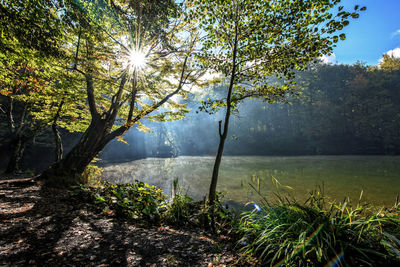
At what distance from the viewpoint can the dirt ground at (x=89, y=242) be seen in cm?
225

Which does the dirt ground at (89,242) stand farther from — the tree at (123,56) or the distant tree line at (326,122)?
the distant tree line at (326,122)

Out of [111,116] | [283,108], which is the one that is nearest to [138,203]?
[111,116]

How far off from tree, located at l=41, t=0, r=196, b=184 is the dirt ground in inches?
140

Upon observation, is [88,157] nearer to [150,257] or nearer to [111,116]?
[111,116]

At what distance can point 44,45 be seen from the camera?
543cm

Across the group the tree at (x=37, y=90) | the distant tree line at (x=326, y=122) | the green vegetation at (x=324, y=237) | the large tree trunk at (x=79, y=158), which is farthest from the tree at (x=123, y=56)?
the distant tree line at (x=326, y=122)

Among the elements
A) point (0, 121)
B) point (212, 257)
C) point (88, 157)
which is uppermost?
point (0, 121)

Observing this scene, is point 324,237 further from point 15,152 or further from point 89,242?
point 15,152

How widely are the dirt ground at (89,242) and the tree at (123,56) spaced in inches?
140

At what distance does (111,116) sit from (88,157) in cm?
209

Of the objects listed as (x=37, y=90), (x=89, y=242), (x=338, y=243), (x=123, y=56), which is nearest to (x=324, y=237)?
(x=338, y=243)

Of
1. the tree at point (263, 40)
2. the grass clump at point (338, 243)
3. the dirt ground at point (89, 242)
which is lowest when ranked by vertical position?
the dirt ground at point (89, 242)

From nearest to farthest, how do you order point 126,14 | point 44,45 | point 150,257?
point 150,257 → point 44,45 → point 126,14

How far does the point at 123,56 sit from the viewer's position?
694 centimetres
